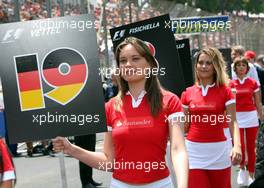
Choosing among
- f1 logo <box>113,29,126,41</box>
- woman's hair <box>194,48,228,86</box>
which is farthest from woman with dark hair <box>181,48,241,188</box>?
f1 logo <box>113,29,126,41</box>

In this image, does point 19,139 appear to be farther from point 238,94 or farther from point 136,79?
point 238,94

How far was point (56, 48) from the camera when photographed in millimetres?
5234

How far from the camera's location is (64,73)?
523cm

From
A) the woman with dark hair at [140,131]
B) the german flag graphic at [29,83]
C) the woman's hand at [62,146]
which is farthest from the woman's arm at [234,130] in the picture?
the woman's hand at [62,146]

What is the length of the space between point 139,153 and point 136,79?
1.41ft

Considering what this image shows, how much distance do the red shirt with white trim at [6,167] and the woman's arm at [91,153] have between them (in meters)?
0.51

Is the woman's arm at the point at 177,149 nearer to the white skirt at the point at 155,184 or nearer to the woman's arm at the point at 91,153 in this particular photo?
the white skirt at the point at 155,184

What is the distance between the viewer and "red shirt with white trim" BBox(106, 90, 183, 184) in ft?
14.5

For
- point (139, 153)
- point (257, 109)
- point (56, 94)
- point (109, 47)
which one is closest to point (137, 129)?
point (139, 153)

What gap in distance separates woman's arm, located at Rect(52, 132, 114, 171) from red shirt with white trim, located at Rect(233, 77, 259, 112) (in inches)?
231

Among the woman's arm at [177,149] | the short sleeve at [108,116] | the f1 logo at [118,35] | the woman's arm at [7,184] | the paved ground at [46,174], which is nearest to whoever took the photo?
the woman's arm at [7,184]

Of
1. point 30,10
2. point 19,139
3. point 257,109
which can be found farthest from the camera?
point 30,10

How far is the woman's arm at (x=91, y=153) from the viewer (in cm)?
451

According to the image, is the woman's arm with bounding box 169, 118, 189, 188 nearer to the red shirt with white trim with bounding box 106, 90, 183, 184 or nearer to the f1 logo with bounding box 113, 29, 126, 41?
the red shirt with white trim with bounding box 106, 90, 183, 184
